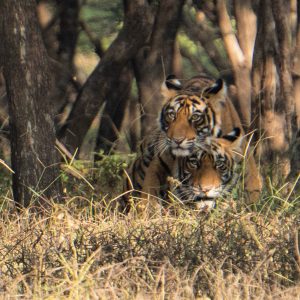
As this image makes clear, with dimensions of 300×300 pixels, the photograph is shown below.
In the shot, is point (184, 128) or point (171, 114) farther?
point (171, 114)

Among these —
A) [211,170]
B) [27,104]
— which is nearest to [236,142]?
[211,170]

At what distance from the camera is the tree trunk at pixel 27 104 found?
776 cm

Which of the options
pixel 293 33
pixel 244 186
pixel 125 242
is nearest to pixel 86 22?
pixel 293 33

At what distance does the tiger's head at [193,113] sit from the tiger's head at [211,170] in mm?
183

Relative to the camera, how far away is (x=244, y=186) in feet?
26.9

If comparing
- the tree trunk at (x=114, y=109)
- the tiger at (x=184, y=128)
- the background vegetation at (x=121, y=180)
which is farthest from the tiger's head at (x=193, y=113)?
the tree trunk at (x=114, y=109)

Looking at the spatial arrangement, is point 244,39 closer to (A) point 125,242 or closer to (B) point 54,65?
(B) point 54,65

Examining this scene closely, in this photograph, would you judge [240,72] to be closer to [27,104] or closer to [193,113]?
[193,113]

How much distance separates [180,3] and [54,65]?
6.60 feet

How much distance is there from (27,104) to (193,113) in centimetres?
142

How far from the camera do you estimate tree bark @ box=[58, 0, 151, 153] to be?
10.6 metres

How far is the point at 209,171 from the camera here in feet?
26.6

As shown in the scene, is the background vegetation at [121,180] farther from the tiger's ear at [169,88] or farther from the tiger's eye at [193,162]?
the tiger's ear at [169,88]

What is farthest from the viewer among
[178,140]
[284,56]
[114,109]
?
[114,109]
